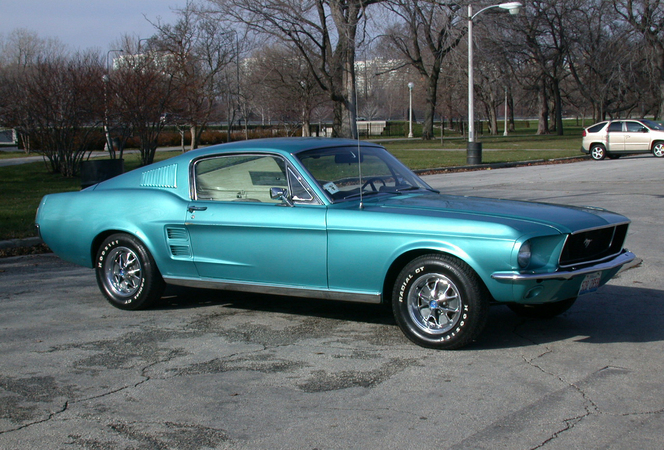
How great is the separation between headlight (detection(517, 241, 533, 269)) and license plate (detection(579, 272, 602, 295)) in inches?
20.8

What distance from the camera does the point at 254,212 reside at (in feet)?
19.4

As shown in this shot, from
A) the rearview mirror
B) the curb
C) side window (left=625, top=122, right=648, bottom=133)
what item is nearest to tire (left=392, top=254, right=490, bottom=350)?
the rearview mirror

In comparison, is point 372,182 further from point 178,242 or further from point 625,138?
point 625,138

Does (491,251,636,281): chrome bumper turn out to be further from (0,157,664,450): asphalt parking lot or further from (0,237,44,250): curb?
(0,237,44,250): curb

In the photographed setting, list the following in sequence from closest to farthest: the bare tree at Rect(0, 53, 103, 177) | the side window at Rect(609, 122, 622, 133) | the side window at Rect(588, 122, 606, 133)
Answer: the bare tree at Rect(0, 53, 103, 177), the side window at Rect(609, 122, 622, 133), the side window at Rect(588, 122, 606, 133)

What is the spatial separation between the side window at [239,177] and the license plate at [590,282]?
240cm

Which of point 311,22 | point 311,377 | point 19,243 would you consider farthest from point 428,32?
point 311,377

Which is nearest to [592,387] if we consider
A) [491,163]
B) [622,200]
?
[622,200]

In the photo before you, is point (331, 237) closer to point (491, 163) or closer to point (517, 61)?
point (491, 163)

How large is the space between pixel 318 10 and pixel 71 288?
29.3 meters

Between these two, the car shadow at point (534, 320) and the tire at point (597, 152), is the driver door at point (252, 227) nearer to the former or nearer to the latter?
the car shadow at point (534, 320)

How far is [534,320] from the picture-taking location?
19.8ft

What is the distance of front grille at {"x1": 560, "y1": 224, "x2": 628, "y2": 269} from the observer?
5.12 m

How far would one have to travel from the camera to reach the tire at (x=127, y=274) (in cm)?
644
